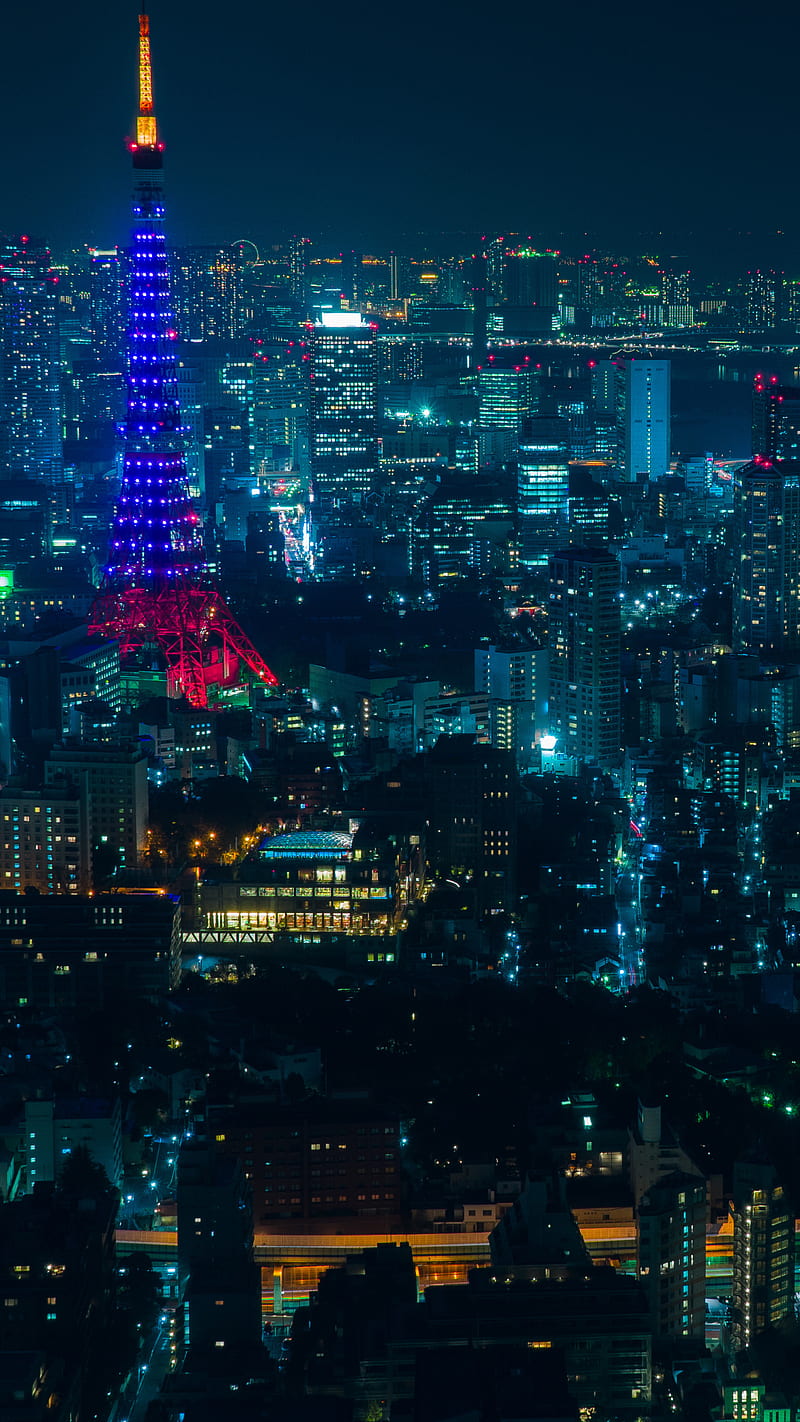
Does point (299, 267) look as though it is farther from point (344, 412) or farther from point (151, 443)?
point (151, 443)

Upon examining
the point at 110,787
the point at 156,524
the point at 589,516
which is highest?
the point at 589,516

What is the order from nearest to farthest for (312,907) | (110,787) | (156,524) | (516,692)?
(312,907), (110,787), (516,692), (156,524)

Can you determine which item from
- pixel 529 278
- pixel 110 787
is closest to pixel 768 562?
pixel 110 787

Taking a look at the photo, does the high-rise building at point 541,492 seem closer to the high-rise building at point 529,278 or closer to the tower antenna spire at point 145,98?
the tower antenna spire at point 145,98

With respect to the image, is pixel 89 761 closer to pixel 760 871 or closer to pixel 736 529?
pixel 760 871

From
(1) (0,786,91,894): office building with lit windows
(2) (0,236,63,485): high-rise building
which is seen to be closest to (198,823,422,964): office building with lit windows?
(1) (0,786,91,894): office building with lit windows

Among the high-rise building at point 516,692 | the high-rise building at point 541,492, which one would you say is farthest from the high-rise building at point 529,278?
the high-rise building at point 516,692

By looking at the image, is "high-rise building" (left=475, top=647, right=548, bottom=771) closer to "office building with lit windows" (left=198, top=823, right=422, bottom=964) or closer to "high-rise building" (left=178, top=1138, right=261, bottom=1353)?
"office building with lit windows" (left=198, top=823, right=422, bottom=964)
